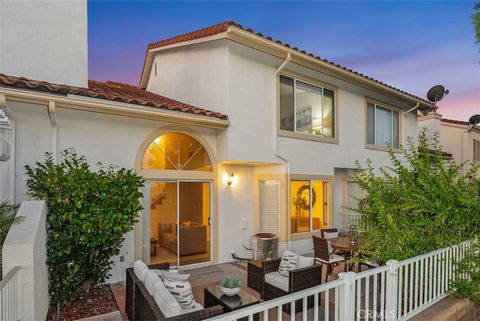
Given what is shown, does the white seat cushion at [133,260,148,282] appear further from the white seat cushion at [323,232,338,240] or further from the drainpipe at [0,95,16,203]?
the white seat cushion at [323,232,338,240]

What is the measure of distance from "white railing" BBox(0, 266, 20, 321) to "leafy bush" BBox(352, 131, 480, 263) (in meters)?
5.59

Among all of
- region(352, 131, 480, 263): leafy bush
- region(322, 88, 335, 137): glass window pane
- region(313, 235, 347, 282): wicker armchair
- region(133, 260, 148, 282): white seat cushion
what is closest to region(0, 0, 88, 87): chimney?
region(133, 260, 148, 282): white seat cushion

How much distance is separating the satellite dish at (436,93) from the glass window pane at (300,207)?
959cm

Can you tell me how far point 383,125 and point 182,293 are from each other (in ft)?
41.6

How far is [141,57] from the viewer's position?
45.8 feet

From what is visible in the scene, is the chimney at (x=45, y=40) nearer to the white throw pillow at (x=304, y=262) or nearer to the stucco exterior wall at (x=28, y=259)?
the stucco exterior wall at (x=28, y=259)

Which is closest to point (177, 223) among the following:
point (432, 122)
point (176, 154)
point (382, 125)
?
point (176, 154)

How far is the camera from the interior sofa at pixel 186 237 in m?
8.01

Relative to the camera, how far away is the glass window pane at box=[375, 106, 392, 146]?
13281mm

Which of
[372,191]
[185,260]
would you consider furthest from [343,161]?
[185,260]

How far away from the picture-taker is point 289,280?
5234 mm

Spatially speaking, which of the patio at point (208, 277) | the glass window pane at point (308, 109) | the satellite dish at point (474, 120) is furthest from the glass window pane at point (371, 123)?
the satellite dish at point (474, 120)

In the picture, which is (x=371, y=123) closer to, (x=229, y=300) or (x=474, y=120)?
(x=229, y=300)

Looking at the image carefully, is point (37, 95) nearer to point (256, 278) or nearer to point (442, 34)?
point (256, 278)
